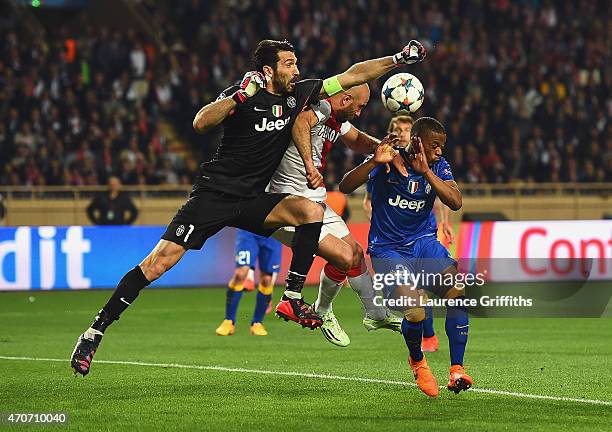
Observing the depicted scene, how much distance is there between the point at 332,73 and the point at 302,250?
18041 mm

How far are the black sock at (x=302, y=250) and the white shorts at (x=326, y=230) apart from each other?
4.3 inches

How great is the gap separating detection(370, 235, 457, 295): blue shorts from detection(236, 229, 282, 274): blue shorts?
4715mm

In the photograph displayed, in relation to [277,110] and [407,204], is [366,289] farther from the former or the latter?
[277,110]

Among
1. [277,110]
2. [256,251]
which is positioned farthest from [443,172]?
[256,251]

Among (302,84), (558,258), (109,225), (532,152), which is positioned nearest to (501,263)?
(558,258)

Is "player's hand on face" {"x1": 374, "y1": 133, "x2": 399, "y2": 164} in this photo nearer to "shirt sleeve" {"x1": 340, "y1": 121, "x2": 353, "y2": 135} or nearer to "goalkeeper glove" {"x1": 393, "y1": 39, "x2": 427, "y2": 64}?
"goalkeeper glove" {"x1": 393, "y1": 39, "x2": 427, "y2": 64}

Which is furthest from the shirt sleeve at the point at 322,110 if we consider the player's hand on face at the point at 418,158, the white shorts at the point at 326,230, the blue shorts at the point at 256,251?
the blue shorts at the point at 256,251

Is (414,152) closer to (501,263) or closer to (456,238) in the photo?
(501,263)

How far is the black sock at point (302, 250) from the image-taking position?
9.35 metres

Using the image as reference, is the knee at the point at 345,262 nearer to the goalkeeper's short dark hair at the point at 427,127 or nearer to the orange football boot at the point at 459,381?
the goalkeeper's short dark hair at the point at 427,127

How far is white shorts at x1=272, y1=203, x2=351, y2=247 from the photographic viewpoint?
9.58m

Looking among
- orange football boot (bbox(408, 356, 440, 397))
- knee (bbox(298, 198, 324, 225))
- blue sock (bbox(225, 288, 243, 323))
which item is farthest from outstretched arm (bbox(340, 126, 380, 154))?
blue sock (bbox(225, 288, 243, 323))

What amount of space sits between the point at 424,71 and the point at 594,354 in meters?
16.9

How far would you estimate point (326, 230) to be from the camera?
988 centimetres
